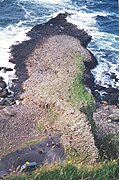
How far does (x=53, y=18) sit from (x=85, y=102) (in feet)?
96.6

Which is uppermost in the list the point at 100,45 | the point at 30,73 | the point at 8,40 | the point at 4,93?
the point at 8,40

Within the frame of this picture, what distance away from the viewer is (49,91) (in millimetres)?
45812

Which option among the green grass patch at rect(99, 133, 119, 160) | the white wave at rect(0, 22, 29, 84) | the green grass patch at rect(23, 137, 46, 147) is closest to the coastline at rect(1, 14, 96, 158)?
the green grass patch at rect(23, 137, 46, 147)

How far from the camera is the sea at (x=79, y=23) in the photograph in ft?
183

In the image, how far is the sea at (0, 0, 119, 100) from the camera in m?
55.9

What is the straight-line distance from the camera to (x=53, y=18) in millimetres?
68188

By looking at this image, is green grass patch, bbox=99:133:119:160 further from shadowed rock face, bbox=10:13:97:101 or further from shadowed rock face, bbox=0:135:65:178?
shadowed rock face, bbox=10:13:97:101

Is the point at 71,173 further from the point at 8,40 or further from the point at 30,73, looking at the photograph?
the point at 8,40

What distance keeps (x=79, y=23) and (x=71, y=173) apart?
53410 millimetres

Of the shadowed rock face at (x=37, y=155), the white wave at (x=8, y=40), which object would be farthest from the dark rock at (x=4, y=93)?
the shadowed rock face at (x=37, y=155)

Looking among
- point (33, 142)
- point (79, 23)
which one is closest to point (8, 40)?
point (79, 23)

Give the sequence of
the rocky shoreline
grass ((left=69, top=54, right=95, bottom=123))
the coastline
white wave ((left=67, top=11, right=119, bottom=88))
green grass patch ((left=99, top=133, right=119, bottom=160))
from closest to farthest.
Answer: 1. green grass patch ((left=99, top=133, right=119, bottom=160))
2. the rocky shoreline
3. the coastline
4. grass ((left=69, top=54, right=95, bottom=123))
5. white wave ((left=67, top=11, right=119, bottom=88))

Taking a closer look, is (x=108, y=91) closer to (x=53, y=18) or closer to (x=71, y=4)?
(x=53, y=18)

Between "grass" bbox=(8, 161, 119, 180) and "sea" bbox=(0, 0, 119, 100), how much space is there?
32.1 meters
